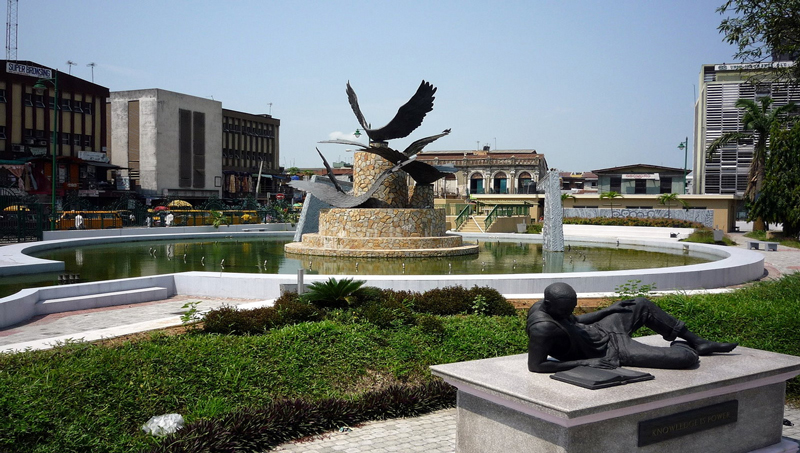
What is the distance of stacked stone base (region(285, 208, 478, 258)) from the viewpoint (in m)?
24.4

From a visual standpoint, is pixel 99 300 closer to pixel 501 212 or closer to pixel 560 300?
pixel 560 300

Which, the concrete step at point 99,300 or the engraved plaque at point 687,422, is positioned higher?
the engraved plaque at point 687,422

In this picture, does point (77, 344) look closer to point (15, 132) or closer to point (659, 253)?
point (659, 253)

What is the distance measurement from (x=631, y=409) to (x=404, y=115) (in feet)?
72.9

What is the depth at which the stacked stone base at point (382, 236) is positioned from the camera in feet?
80.2

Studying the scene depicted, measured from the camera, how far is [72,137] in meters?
59.5

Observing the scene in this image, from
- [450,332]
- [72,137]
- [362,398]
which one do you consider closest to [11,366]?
[362,398]

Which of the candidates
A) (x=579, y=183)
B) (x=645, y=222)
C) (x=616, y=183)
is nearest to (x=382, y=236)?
(x=645, y=222)

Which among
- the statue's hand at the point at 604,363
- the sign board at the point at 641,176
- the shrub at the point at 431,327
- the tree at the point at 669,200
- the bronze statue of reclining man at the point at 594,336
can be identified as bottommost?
the shrub at the point at 431,327

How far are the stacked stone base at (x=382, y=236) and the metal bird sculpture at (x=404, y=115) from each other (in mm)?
3635

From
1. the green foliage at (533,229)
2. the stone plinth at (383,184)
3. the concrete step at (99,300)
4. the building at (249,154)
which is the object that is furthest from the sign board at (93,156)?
the concrete step at (99,300)

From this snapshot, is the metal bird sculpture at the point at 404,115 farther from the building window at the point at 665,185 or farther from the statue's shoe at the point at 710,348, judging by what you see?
the building window at the point at 665,185

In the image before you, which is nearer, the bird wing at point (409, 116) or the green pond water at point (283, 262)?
the green pond water at point (283, 262)

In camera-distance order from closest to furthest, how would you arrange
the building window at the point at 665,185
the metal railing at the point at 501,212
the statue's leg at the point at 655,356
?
1. the statue's leg at the point at 655,356
2. the metal railing at the point at 501,212
3. the building window at the point at 665,185
